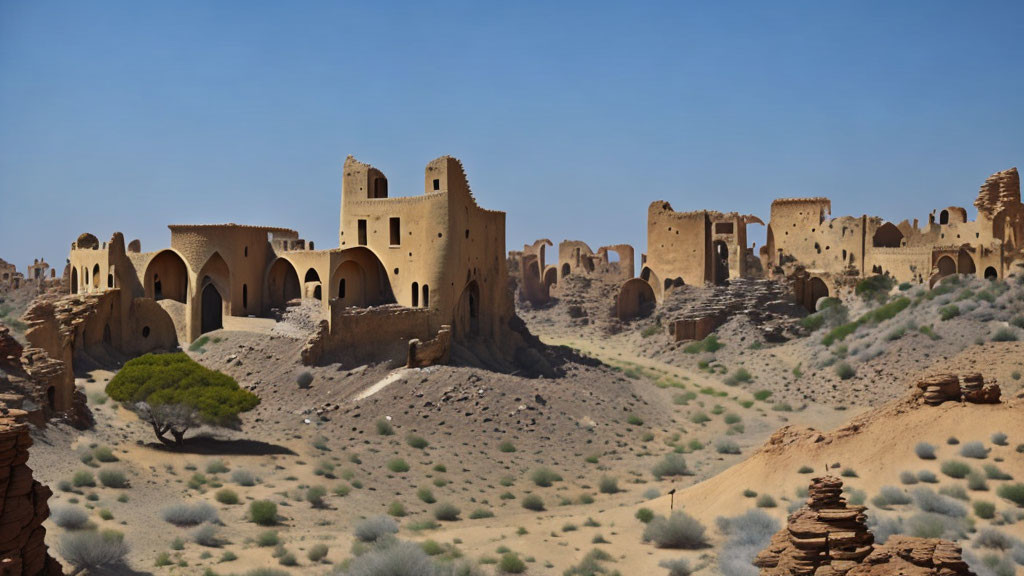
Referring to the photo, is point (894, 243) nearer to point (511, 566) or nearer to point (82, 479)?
point (511, 566)

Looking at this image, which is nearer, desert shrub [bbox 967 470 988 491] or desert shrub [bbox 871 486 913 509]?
desert shrub [bbox 871 486 913 509]

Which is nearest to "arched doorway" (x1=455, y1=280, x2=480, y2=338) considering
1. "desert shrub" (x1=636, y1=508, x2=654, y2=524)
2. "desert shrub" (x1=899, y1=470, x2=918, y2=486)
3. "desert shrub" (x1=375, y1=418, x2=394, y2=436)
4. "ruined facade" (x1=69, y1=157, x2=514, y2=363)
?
"ruined facade" (x1=69, y1=157, x2=514, y2=363)

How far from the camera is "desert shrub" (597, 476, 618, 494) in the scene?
22.3 metres

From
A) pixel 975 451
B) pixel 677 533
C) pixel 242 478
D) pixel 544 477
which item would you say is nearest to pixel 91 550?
pixel 242 478

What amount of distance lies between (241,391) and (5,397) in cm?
725

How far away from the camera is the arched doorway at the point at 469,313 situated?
35.1 metres

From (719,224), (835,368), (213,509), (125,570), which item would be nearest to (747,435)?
(835,368)

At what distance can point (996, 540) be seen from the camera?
44.4 feet

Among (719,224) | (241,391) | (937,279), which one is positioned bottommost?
(241,391)

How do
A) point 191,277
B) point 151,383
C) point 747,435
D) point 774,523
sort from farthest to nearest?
1. point 191,277
2. point 747,435
3. point 151,383
4. point 774,523

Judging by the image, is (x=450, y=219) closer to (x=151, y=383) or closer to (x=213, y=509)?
(x=151, y=383)

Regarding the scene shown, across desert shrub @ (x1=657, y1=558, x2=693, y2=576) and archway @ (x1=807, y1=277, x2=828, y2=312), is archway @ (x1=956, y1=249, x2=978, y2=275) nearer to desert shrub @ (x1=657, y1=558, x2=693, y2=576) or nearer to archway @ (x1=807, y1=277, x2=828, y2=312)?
archway @ (x1=807, y1=277, x2=828, y2=312)

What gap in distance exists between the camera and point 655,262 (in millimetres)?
50281

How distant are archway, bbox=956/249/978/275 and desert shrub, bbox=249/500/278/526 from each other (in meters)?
33.7
